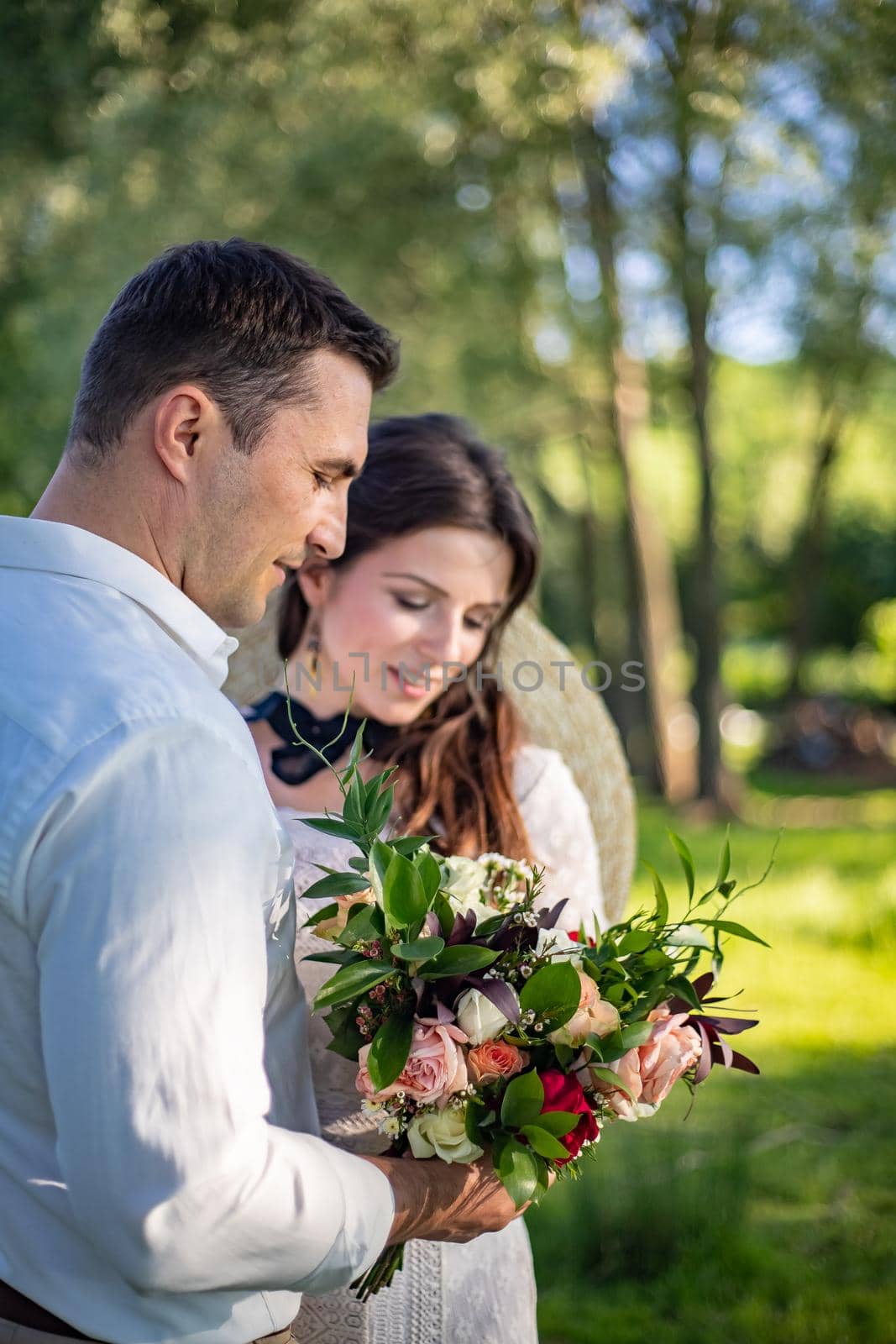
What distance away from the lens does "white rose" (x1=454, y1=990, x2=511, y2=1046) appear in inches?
62.0

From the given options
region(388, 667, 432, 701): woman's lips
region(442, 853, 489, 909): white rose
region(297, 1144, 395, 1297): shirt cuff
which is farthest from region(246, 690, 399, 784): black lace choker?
region(297, 1144, 395, 1297): shirt cuff

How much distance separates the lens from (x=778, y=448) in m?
25.2

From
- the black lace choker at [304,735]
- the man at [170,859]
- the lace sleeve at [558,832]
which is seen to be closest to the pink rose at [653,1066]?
the man at [170,859]

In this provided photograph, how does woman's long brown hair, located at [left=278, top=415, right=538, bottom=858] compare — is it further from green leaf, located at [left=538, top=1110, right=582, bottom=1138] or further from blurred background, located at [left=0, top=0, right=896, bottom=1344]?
blurred background, located at [left=0, top=0, right=896, bottom=1344]

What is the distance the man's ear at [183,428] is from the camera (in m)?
1.41

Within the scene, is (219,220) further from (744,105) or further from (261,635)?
(261,635)

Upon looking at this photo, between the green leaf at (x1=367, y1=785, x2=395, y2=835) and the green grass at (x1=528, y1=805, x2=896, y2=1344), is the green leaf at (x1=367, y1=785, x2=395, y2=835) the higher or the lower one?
the higher one

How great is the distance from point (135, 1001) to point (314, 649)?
6.22 ft

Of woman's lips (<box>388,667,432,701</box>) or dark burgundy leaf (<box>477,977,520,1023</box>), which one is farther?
woman's lips (<box>388,667,432,701</box>)

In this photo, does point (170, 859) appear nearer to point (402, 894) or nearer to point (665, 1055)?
point (402, 894)

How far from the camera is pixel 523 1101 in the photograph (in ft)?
5.22

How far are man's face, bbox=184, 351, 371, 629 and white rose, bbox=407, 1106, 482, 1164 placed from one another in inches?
27.2

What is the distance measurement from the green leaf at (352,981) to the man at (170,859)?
0.19ft

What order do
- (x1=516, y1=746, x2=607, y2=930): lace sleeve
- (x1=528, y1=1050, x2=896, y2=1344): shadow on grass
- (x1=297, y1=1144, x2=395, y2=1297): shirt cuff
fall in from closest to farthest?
1. (x1=297, y1=1144, x2=395, y2=1297): shirt cuff
2. (x1=516, y1=746, x2=607, y2=930): lace sleeve
3. (x1=528, y1=1050, x2=896, y2=1344): shadow on grass
